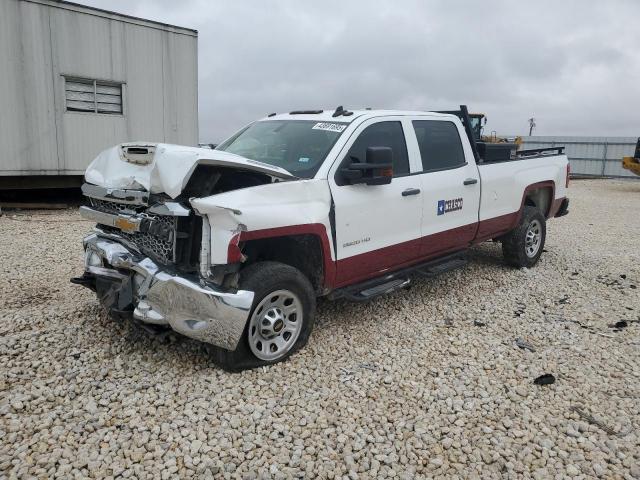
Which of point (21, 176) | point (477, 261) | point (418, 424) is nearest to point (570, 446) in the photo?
point (418, 424)

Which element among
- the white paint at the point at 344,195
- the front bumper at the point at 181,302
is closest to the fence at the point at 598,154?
the white paint at the point at 344,195

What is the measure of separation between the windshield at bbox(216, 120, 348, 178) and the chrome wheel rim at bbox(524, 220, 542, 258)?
141 inches

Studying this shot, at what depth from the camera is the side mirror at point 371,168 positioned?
4074 mm

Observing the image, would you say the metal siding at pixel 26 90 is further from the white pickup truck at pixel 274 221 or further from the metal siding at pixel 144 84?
the white pickup truck at pixel 274 221

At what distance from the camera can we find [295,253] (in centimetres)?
415

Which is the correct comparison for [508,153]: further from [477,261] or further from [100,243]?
[100,243]

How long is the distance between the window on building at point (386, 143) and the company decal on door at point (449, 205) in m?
0.59

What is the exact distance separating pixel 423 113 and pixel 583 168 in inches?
1033

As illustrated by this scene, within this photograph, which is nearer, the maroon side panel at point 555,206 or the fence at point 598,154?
the maroon side panel at point 555,206

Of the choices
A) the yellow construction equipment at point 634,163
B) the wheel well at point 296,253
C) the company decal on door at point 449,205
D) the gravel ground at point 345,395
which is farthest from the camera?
the yellow construction equipment at point 634,163

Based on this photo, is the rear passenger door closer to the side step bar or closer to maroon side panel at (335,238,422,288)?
the side step bar

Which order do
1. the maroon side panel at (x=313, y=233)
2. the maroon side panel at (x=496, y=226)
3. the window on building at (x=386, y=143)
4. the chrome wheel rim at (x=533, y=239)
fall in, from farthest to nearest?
1. the chrome wheel rim at (x=533, y=239)
2. the maroon side panel at (x=496, y=226)
3. the window on building at (x=386, y=143)
4. the maroon side panel at (x=313, y=233)

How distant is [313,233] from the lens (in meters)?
3.91

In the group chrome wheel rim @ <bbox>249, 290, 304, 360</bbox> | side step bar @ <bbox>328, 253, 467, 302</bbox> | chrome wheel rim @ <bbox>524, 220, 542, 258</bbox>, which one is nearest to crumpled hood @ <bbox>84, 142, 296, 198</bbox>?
chrome wheel rim @ <bbox>249, 290, 304, 360</bbox>
